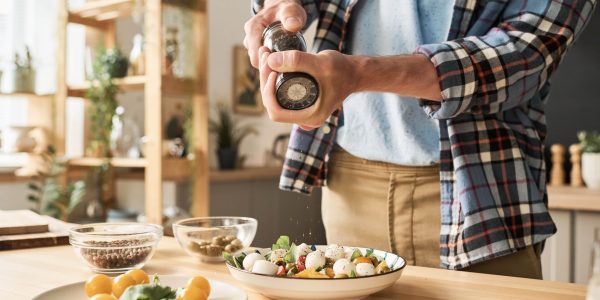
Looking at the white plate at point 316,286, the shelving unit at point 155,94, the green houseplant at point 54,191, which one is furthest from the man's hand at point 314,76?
the green houseplant at point 54,191

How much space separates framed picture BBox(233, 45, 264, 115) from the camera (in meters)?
4.31

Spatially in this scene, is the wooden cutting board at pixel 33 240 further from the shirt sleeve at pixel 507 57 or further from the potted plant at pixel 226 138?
the potted plant at pixel 226 138

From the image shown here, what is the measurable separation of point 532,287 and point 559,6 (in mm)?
512

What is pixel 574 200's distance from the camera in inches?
94.4

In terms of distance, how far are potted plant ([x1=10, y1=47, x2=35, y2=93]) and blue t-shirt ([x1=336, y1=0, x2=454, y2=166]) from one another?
7.83ft

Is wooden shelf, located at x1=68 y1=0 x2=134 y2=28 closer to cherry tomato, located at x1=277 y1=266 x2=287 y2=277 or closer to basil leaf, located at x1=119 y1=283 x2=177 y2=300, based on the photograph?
cherry tomato, located at x1=277 y1=266 x2=287 y2=277

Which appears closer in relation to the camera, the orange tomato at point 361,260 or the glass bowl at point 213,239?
the orange tomato at point 361,260

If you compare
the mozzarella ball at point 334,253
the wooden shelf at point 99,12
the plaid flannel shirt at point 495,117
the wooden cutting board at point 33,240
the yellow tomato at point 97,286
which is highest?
the wooden shelf at point 99,12

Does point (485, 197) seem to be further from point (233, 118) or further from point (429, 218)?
point (233, 118)

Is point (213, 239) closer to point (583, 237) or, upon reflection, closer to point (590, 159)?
point (583, 237)

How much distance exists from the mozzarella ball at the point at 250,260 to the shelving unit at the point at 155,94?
2175 millimetres

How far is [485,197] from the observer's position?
1136 mm

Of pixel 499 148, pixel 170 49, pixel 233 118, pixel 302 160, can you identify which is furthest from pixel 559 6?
pixel 233 118

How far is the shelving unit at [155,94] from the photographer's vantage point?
9.61 ft
